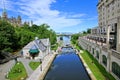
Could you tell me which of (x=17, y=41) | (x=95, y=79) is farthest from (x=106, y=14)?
(x=95, y=79)

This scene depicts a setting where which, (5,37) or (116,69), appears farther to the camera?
(5,37)

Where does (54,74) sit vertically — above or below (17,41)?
below

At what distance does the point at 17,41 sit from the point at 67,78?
105ft

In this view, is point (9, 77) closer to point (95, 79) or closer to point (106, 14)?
point (95, 79)

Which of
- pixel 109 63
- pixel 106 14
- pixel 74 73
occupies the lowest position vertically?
pixel 74 73

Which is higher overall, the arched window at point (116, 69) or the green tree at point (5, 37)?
the green tree at point (5, 37)

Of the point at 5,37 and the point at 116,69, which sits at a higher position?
the point at 5,37

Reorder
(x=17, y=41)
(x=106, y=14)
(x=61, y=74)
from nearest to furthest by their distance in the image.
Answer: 1. (x=61, y=74)
2. (x=17, y=41)
3. (x=106, y=14)

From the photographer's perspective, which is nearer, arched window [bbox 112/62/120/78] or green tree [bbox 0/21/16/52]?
arched window [bbox 112/62/120/78]

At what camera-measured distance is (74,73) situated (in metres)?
35.5

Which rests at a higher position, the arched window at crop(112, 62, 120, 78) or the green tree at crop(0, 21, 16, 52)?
the green tree at crop(0, 21, 16, 52)

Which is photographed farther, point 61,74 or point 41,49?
point 41,49

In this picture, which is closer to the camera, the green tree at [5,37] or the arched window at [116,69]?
the arched window at [116,69]

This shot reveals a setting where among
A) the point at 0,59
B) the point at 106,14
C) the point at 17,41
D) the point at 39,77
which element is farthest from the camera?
the point at 106,14
